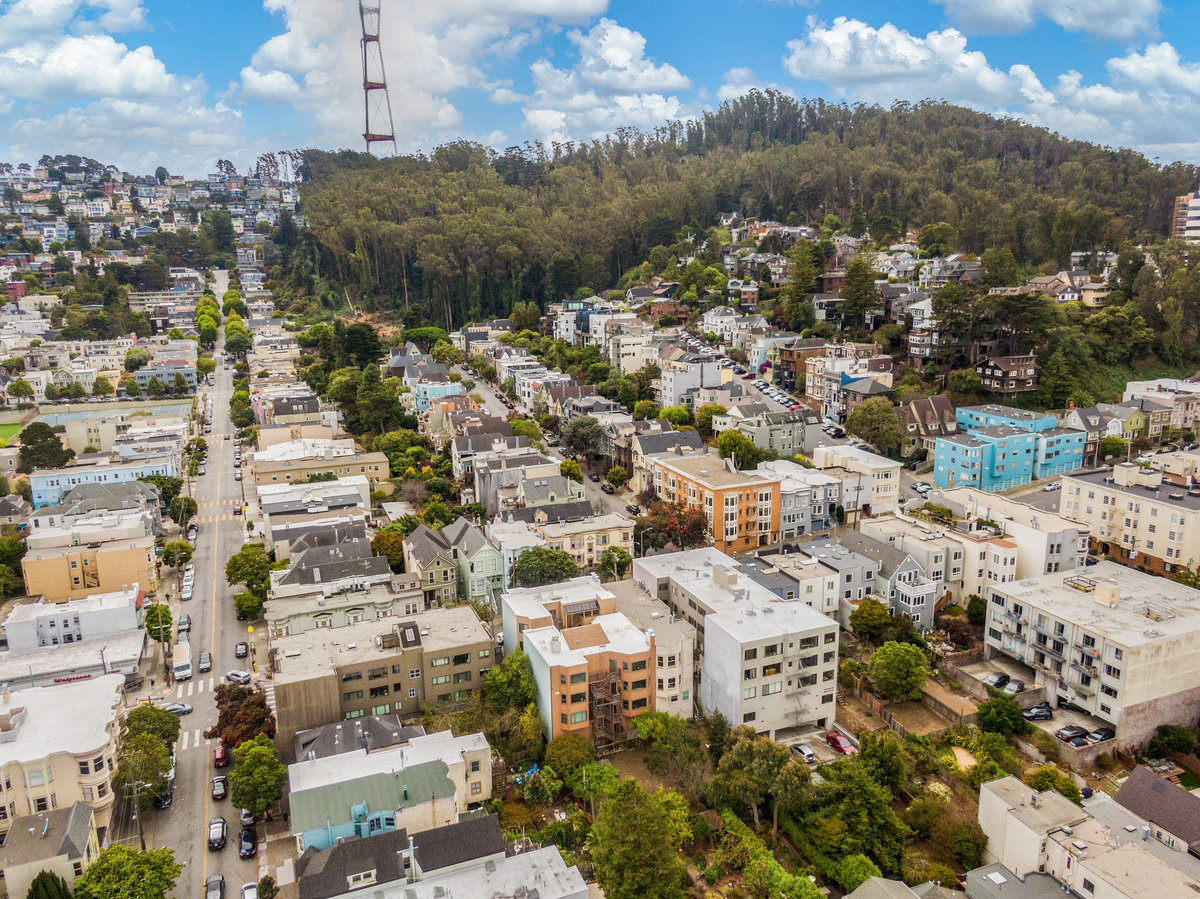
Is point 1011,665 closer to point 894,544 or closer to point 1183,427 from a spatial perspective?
point 894,544

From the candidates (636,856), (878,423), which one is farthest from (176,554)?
(878,423)

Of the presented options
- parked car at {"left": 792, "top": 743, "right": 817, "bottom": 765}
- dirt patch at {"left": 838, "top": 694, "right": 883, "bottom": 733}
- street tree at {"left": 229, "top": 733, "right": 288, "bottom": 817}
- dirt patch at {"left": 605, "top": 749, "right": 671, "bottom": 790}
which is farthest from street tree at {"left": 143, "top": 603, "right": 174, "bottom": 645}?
dirt patch at {"left": 838, "top": 694, "right": 883, "bottom": 733}

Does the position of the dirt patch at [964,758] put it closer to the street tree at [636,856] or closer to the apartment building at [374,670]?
the street tree at [636,856]

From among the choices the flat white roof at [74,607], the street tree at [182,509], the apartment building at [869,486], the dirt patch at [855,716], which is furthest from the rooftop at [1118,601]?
the street tree at [182,509]

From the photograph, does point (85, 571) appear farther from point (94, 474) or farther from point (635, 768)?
point (635, 768)

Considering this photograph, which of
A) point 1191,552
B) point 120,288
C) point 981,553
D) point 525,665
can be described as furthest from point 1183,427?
point 120,288

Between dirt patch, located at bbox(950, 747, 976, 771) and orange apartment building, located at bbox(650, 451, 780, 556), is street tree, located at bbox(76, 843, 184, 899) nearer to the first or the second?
dirt patch, located at bbox(950, 747, 976, 771)
